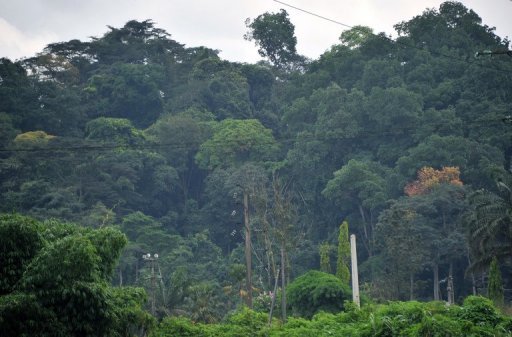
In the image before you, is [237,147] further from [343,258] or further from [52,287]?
[52,287]

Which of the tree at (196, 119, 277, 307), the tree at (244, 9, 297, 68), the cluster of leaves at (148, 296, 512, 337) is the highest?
the tree at (244, 9, 297, 68)

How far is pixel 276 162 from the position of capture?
222 ft

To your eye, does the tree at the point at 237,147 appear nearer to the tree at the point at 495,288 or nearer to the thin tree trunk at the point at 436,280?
the thin tree trunk at the point at 436,280

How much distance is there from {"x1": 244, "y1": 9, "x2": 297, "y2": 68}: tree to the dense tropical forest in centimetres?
20

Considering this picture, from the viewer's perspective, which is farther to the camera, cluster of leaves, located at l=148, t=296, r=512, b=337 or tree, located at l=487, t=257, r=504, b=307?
tree, located at l=487, t=257, r=504, b=307

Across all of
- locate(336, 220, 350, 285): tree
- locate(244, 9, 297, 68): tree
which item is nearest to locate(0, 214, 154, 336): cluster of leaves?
locate(336, 220, 350, 285): tree

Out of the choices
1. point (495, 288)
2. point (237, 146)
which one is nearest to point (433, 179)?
point (237, 146)

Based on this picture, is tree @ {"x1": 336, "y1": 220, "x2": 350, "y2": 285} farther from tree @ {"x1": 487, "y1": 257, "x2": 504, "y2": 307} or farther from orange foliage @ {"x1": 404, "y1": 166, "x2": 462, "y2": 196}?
tree @ {"x1": 487, "y1": 257, "x2": 504, "y2": 307}

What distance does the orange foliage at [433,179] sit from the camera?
5619cm

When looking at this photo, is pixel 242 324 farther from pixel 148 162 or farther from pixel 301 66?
pixel 301 66

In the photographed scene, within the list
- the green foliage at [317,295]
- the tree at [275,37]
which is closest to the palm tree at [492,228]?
the green foliage at [317,295]

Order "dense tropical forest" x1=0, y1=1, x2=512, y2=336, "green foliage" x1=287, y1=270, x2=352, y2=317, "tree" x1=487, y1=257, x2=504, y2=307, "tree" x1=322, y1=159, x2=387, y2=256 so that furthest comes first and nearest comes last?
"tree" x1=322, y1=159, x2=387, y2=256
"dense tropical forest" x1=0, y1=1, x2=512, y2=336
"green foliage" x1=287, y1=270, x2=352, y2=317
"tree" x1=487, y1=257, x2=504, y2=307

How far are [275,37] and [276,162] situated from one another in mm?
22022

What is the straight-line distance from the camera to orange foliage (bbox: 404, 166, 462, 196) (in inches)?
2212
